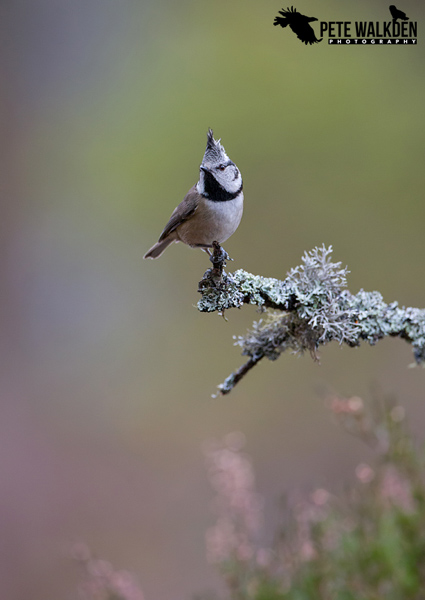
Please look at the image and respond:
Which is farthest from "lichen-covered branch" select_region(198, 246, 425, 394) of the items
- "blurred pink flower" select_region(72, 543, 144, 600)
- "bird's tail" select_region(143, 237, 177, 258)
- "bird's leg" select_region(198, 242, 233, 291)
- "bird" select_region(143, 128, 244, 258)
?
"bird's tail" select_region(143, 237, 177, 258)

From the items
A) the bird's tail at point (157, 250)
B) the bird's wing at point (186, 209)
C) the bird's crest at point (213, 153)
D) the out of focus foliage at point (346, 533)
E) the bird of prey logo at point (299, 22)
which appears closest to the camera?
the out of focus foliage at point (346, 533)

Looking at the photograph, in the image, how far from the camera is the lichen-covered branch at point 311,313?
3.53 ft

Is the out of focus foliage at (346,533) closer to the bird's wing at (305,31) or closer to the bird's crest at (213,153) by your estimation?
the bird's crest at (213,153)

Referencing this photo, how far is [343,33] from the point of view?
239 cm

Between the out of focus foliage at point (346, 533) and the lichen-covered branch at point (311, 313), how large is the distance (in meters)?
0.13

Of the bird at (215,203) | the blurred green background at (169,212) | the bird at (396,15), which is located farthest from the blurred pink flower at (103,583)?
the bird at (396,15)

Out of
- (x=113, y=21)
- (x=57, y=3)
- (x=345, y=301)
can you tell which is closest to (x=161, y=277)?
(x=113, y=21)

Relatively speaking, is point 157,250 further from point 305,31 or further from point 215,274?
point 305,31

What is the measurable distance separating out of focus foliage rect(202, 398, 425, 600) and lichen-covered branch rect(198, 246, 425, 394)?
0.13 meters

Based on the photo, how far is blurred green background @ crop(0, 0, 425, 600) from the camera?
8.77 feet

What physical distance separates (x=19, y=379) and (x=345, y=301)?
6.74 ft

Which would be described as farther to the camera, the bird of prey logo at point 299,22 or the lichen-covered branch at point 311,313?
the bird of prey logo at point 299,22

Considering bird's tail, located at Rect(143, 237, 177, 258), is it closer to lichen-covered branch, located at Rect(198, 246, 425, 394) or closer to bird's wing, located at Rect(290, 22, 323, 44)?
lichen-covered branch, located at Rect(198, 246, 425, 394)

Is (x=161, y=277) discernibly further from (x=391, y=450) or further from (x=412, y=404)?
(x=391, y=450)
